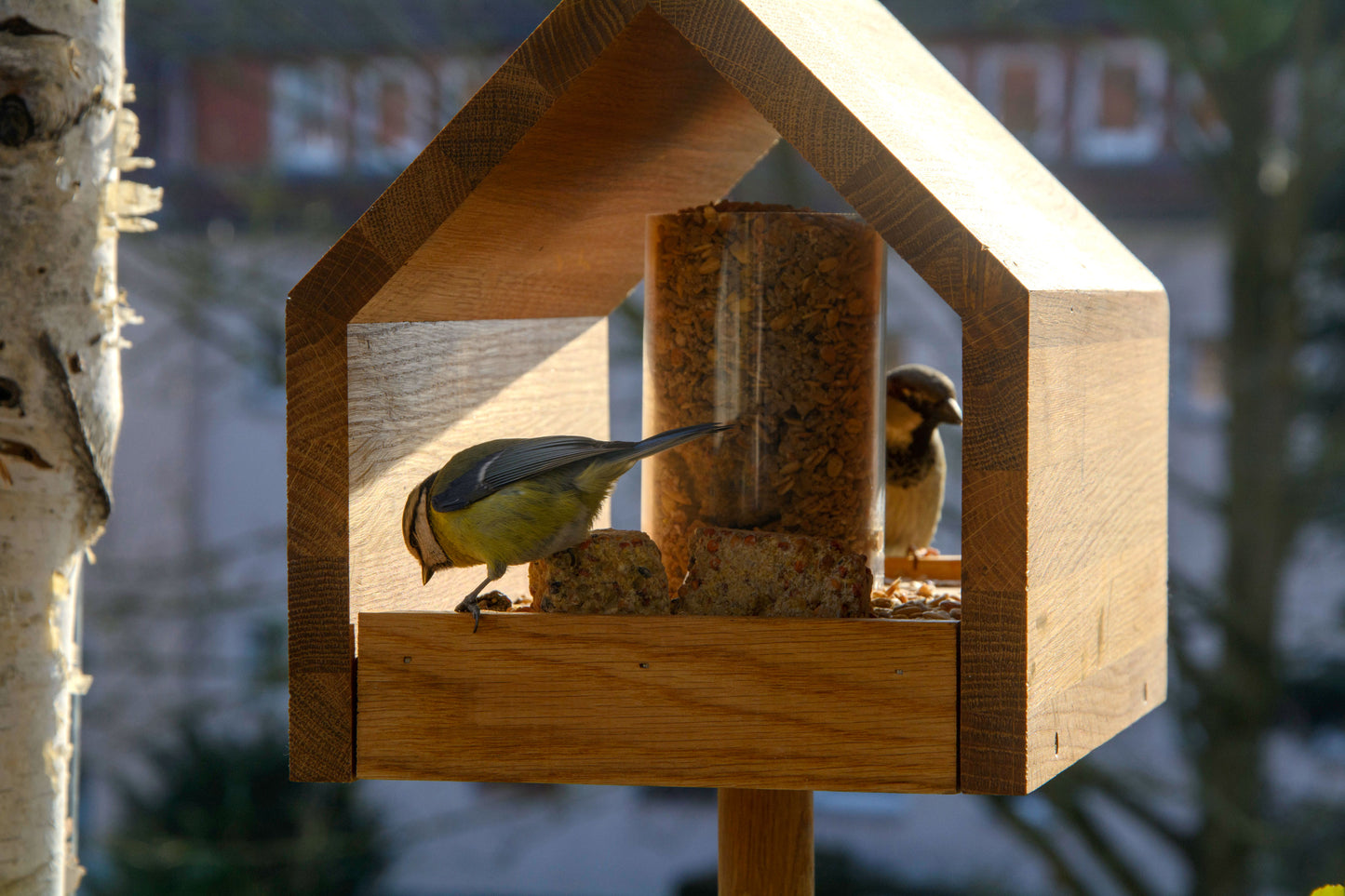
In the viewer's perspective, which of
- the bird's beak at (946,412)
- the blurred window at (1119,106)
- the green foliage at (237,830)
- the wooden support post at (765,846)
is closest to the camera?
the wooden support post at (765,846)

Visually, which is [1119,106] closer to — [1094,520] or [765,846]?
[1094,520]

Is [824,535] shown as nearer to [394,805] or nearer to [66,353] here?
[66,353]

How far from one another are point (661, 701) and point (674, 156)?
697mm

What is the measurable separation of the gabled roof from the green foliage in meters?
3.79

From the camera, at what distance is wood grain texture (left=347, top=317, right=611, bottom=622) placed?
1275mm

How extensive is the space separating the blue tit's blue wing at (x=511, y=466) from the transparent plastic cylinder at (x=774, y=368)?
0.15 m

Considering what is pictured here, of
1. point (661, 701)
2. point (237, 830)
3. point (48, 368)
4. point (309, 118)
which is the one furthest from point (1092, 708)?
point (237, 830)

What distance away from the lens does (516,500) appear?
4.11 feet

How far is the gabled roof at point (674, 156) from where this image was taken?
1065 millimetres

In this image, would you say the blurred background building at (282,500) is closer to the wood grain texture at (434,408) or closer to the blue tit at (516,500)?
the wood grain texture at (434,408)

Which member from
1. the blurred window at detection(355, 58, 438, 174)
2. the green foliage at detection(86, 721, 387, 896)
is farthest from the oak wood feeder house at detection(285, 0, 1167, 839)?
the green foliage at detection(86, 721, 387, 896)

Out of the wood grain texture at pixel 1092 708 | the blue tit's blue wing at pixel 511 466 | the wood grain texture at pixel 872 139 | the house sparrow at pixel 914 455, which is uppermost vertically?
the wood grain texture at pixel 872 139

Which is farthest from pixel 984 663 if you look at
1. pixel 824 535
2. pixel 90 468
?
pixel 90 468

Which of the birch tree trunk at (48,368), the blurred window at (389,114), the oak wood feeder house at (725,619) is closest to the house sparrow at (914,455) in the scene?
the oak wood feeder house at (725,619)
